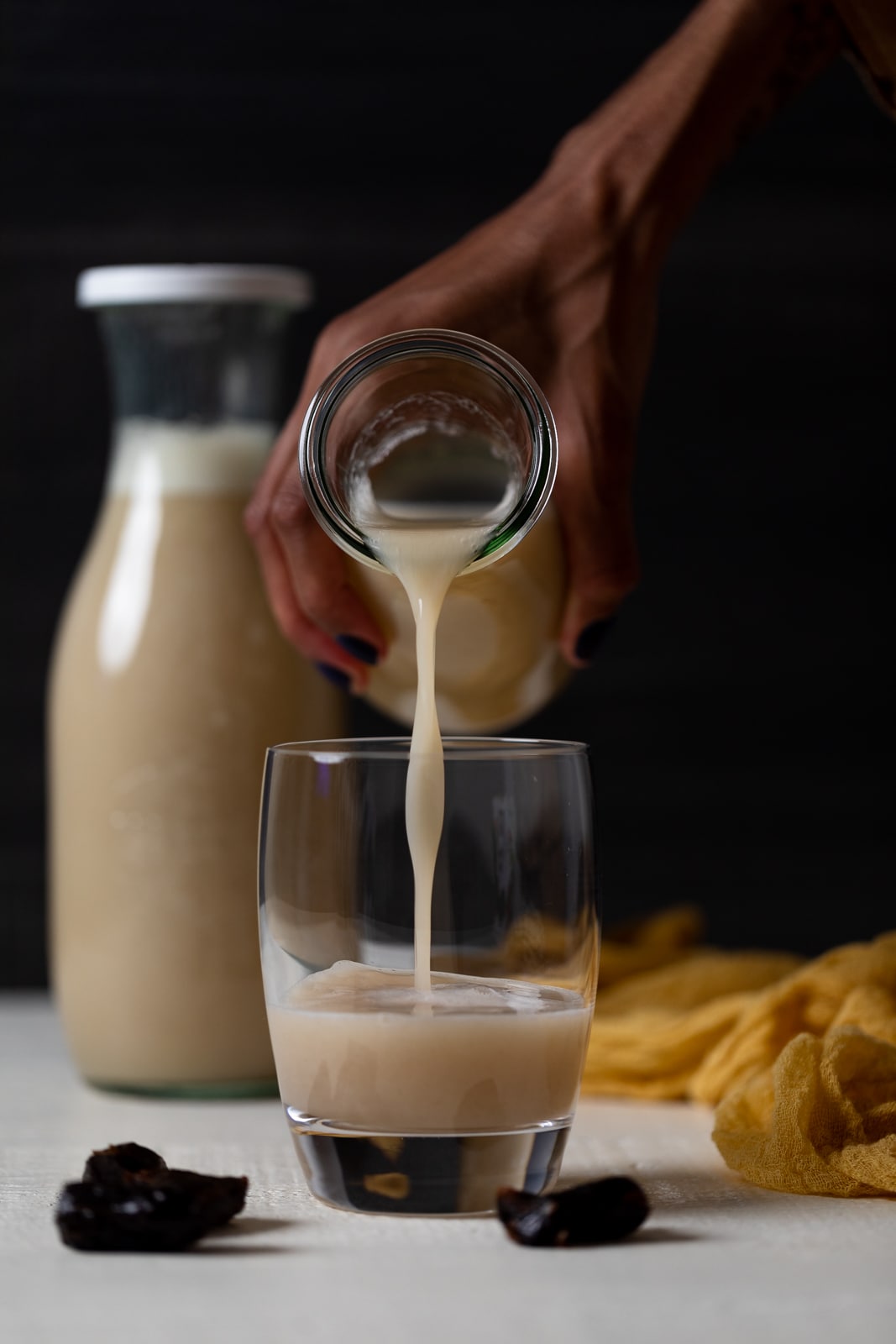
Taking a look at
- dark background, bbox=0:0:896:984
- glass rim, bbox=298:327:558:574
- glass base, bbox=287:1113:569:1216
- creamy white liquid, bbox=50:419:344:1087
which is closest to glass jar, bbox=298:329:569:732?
glass rim, bbox=298:327:558:574

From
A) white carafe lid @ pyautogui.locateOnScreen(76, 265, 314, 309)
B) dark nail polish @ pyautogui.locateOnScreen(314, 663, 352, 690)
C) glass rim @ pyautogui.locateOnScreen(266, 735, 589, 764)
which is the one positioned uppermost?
white carafe lid @ pyautogui.locateOnScreen(76, 265, 314, 309)

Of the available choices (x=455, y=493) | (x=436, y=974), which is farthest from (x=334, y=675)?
(x=436, y=974)

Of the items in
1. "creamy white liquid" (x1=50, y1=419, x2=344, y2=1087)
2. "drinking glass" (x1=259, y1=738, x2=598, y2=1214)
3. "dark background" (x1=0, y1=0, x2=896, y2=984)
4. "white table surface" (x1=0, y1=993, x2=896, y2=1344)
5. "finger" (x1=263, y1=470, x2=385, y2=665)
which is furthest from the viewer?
"dark background" (x1=0, y1=0, x2=896, y2=984)

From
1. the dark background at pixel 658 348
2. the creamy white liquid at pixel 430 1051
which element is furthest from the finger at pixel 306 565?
the dark background at pixel 658 348

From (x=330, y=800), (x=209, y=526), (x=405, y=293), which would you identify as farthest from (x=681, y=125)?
(x=330, y=800)

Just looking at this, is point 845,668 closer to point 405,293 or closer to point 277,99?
point 277,99

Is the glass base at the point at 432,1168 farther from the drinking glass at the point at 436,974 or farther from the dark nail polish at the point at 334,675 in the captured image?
the dark nail polish at the point at 334,675

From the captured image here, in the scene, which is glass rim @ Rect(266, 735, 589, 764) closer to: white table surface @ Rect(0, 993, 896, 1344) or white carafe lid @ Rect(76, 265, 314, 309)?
white table surface @ Rect(0, 993, 896, 1344)
